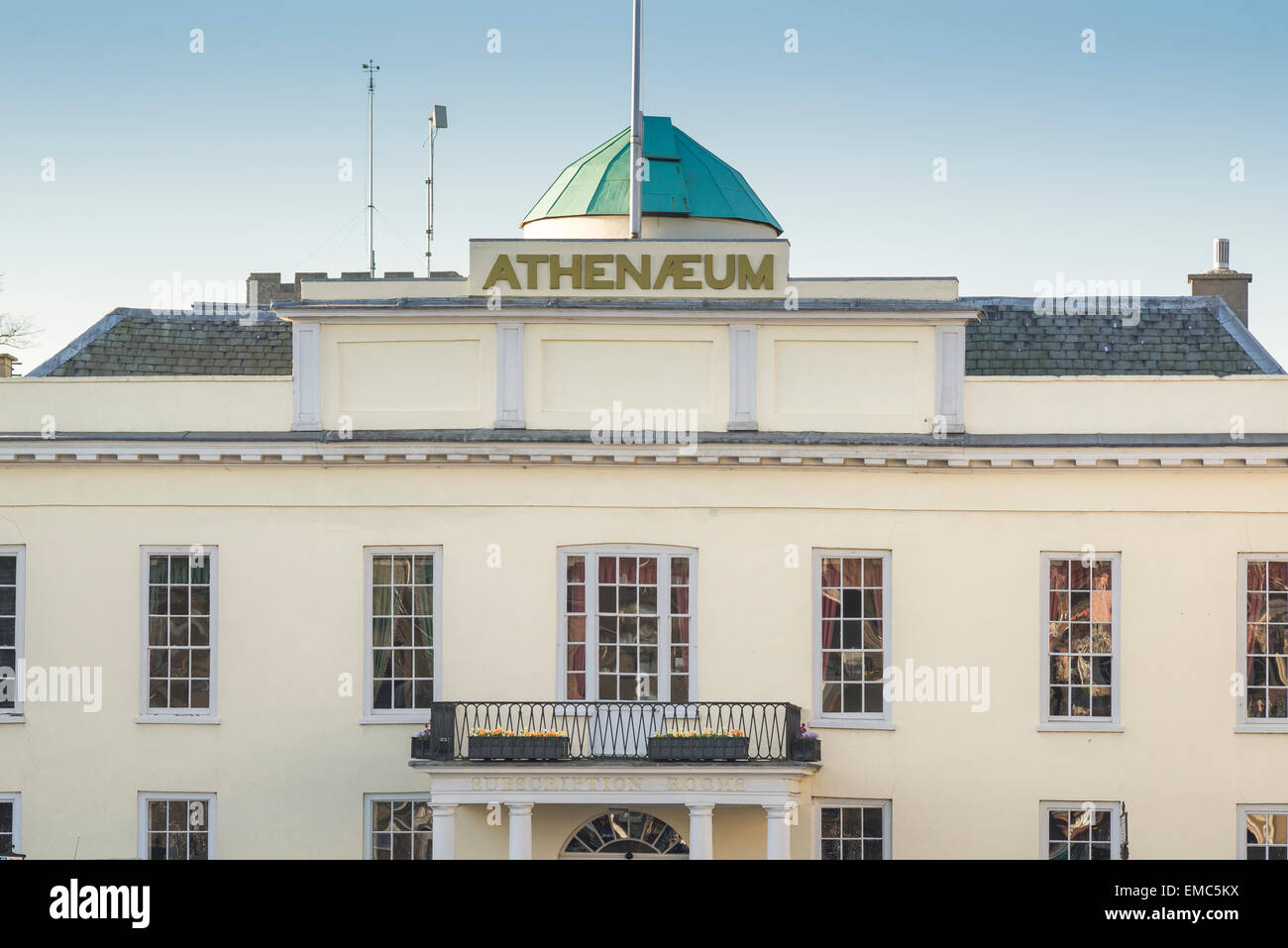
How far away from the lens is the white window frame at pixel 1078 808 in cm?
2208

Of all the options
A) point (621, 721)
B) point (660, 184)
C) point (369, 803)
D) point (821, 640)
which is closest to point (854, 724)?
point (821, 640)

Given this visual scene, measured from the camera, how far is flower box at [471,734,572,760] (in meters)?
21.1

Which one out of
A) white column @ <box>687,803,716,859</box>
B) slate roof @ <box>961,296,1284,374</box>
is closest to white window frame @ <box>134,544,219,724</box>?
white column @ <box>687,803,716,859</box>

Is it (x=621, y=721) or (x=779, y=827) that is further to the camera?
(x=621, y=721)

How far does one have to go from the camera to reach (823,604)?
74.3ft

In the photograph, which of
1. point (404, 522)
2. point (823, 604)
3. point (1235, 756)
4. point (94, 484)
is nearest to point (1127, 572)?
point (1235, 756)

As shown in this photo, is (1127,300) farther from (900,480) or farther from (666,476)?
(666,476)

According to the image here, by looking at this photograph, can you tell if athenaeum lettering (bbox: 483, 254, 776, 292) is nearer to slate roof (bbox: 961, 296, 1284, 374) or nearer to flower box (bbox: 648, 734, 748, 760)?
slate roof (bbox: 961, 296, 1284, 374)

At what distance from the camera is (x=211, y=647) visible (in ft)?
74.9

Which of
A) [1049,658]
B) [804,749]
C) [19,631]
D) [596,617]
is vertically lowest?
[804,749]

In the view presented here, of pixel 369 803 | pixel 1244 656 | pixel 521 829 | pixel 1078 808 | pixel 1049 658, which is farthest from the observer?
pixel 369 803

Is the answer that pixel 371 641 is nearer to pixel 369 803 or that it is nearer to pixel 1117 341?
pixel 369 803

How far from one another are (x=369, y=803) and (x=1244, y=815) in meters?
12.1

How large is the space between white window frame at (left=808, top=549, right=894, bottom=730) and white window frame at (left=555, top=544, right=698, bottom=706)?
66.5 inches
